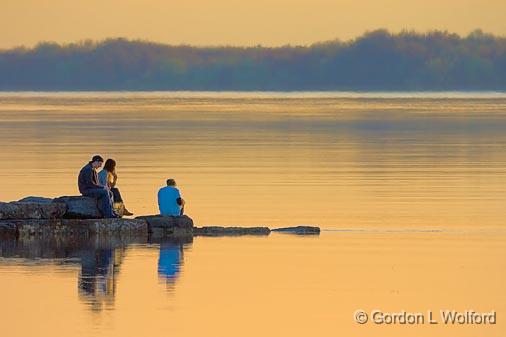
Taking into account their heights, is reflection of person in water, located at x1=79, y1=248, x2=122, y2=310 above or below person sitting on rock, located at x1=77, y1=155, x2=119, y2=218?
below

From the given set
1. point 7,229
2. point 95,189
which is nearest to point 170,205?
point 95,189

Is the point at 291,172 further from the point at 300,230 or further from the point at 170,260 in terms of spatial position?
the point at 170,260

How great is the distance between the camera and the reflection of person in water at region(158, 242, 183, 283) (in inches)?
885

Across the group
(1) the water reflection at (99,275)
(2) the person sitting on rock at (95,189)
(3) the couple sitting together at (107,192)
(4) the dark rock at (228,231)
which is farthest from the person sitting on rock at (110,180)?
(1) the water reflection at (99,275)

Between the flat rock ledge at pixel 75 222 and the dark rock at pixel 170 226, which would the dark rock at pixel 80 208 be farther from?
the dark rock at pixel 170 226

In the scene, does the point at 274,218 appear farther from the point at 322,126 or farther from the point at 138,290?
the point at 322,126

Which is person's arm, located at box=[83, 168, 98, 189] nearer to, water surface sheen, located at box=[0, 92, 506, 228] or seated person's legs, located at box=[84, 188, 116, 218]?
seated person's legs, located at box=[84, 188, 116, 218]

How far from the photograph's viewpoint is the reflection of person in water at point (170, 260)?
22484 mm

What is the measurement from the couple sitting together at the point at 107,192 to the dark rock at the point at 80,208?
3.7 inches

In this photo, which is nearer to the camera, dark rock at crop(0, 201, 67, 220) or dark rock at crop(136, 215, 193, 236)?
dark rock at crop(0, 201, 67, 220)

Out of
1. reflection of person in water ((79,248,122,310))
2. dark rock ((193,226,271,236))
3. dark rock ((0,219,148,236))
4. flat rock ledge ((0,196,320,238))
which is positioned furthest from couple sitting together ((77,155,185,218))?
reflection of person in water ((79,248,122,310))

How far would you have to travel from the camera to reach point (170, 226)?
2689cm

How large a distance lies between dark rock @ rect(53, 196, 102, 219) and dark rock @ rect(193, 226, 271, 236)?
1674 millimetres

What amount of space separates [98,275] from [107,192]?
4421mm
